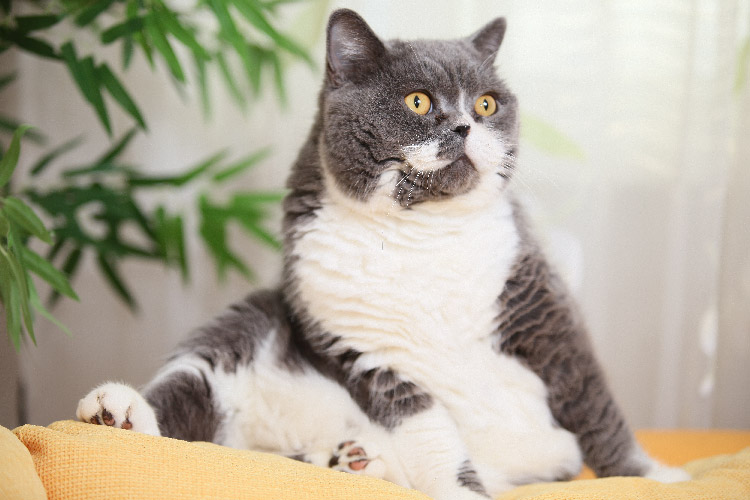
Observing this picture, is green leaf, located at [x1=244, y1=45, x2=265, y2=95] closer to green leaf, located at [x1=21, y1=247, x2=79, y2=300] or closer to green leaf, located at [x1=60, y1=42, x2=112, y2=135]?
green leaf, located at [x1=60, y1=42, x2=112, y2=135]

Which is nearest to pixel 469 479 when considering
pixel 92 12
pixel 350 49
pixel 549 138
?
pixel 350 49

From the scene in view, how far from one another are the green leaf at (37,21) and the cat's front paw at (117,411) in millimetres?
844

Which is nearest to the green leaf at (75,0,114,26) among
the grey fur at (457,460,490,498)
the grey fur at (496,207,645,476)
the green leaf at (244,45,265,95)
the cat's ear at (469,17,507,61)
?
the green leaf at (244,45,265,95)

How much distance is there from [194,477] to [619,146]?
136cm

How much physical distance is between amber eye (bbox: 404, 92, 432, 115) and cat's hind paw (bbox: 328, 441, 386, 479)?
56 cm

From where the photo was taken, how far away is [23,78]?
2.01 metres

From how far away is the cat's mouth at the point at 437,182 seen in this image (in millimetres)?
1007

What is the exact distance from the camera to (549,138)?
1690 mm

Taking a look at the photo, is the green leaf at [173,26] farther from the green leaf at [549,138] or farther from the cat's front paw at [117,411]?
the green leaf at [549,138]

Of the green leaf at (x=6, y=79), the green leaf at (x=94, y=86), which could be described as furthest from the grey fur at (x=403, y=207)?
the green leaf at (x=6, y=79)

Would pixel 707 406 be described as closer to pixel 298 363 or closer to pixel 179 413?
pixel 298 363

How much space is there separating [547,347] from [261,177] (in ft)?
3.75

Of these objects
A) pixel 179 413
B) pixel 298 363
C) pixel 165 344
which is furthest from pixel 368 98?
pixel 165 344

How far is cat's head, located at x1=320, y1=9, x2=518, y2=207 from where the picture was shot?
100cm
